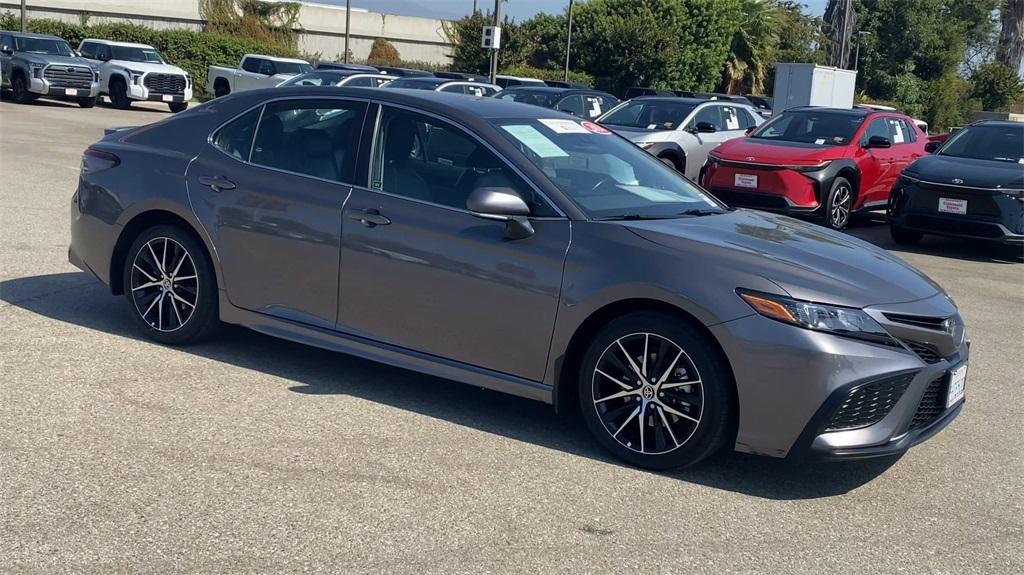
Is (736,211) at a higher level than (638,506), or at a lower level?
higher

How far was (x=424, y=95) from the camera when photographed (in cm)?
605

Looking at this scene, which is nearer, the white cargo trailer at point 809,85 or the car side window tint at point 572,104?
the car side window tint at point 572,104

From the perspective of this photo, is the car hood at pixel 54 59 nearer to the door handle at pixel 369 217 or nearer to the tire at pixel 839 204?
the tire at pixel 839 204

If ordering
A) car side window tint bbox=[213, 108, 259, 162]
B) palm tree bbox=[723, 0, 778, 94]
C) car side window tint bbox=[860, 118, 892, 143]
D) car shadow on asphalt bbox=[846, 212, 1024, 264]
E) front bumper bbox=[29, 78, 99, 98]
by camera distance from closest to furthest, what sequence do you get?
car side window tint bbox=[213, 108, 259, 162]
car shadow on asphalt bbox=[846, 212, 1024, 264]
car side window tint bbox=[860, 118, 892, 143]
front bumper bbox=[29, 78, 99, 98]
palm tree bbox=[723, 0, 778, 94]

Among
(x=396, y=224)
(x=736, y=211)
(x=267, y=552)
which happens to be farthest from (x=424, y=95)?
(x=267, y=552)

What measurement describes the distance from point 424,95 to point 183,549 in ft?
9.61

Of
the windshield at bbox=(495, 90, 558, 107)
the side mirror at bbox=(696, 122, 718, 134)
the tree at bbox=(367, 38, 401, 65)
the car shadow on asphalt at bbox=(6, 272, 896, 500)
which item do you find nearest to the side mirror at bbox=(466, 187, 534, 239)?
the car shadow on asphalt at bbox=(6, 272, 896, 500)

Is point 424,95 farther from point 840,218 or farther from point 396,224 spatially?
point 840,218

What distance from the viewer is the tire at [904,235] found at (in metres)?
13.4

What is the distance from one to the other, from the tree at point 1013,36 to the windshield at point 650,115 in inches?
1192

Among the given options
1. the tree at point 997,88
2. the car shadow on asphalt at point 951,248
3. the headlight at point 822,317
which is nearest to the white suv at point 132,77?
the car shadow on asphalt at point 951,248

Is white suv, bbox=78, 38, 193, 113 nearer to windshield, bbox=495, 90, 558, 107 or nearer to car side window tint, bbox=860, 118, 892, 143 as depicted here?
windshield, bbox=495, 90, 558, 107

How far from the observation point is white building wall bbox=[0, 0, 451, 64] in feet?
159

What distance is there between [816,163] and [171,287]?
9.38 metres
